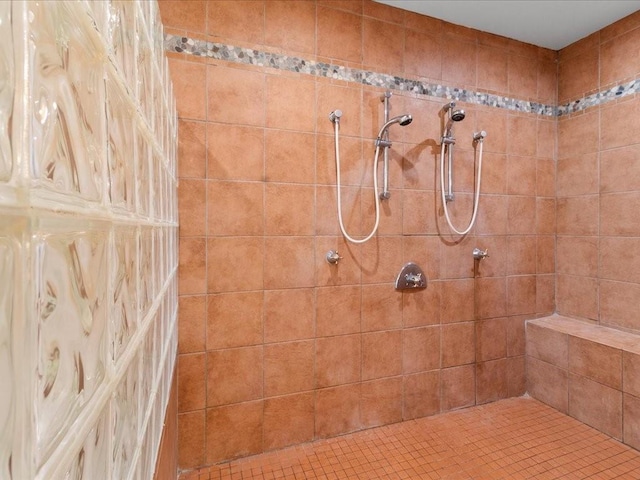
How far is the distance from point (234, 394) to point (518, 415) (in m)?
1.55

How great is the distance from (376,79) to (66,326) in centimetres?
177

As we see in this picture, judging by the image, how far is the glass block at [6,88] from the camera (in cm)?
18

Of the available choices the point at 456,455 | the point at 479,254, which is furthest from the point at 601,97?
the point at 456,455

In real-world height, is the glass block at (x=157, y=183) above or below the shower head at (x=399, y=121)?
below

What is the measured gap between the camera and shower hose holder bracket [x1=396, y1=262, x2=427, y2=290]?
5.75ft

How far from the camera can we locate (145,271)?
1.92ft

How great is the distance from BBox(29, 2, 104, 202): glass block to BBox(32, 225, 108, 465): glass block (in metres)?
0.04

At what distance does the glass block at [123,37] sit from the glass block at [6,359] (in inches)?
11.2

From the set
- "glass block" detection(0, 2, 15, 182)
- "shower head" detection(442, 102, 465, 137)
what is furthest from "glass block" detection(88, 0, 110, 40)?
"shower head" detection(442, 102, 465, 137)

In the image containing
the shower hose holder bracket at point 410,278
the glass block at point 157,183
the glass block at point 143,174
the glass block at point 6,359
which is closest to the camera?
the glass block at point 6,359

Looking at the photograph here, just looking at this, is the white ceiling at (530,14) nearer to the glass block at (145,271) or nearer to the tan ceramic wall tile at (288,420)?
the glass block at (145,271)

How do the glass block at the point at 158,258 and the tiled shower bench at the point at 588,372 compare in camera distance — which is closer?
the glass block at the point at 158,258

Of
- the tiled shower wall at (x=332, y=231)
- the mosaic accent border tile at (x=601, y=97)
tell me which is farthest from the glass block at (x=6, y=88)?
the mosaic accent border tile at (x=601, y=97)

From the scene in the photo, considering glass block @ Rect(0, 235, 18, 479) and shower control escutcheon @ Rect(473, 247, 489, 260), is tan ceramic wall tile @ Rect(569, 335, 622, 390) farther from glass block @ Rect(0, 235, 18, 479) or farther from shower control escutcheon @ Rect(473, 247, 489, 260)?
glass block @ Rect(0, 235, 18, 479)
